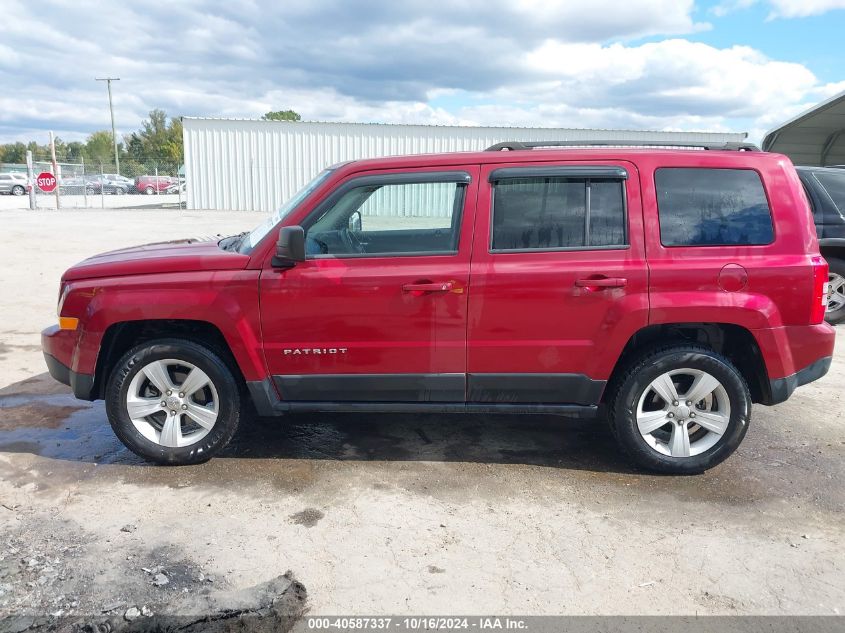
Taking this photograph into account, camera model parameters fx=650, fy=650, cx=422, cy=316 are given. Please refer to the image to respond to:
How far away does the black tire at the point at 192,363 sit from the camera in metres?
3.94

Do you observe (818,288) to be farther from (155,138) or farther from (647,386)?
(155,138)

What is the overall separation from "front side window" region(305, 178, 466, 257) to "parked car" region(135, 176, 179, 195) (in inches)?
1766

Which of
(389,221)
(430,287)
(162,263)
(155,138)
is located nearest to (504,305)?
(430,287)

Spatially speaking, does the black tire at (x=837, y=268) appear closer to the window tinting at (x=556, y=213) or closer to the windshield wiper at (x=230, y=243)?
the window tinting at (x=556, y=213)

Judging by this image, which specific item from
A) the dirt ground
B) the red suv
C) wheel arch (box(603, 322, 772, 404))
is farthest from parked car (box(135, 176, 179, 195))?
wheel arch (box(603, 322, 772, 404))

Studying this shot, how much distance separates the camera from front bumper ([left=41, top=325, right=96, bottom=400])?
4.01 m

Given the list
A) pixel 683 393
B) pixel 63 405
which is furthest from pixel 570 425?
pixel 63 405

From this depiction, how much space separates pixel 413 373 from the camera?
3895 millimetres

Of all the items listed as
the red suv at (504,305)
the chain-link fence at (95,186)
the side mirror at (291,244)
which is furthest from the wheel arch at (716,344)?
the chain-link fence at (95,186)

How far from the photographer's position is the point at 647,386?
12.7ft

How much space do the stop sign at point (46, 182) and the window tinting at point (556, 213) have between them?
92.7ft

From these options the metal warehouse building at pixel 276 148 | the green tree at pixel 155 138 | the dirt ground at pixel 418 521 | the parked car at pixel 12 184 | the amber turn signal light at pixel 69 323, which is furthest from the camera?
the green tree at pixel 155 138

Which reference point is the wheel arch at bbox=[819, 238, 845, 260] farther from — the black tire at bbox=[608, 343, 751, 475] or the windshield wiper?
the windshield wiper

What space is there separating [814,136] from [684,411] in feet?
68.1
